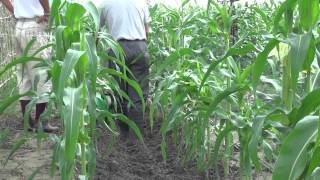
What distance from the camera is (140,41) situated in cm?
496

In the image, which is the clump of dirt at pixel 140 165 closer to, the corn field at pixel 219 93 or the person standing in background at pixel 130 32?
the corn field at pixel 219 93

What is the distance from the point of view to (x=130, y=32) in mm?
4863

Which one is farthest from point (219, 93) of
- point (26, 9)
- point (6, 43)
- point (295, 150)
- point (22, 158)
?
point (6, 43)

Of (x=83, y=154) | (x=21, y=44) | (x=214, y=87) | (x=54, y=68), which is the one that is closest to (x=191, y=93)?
(x=214, y=87)

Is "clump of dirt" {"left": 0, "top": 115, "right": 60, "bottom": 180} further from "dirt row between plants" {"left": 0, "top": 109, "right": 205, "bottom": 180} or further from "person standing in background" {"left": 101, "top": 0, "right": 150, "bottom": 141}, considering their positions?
"person standing in background" {"left": 101, "top": 0, "right": 150, "bottom": 141}

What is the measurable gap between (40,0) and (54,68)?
2452mm

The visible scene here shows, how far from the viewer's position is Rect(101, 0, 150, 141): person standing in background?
4.81m

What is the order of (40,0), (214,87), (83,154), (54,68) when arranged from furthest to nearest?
(40,0) → (214,87) → (83,154) → (54,68)

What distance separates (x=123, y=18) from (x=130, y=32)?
162mm

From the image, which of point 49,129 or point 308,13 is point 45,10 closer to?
point 49,129

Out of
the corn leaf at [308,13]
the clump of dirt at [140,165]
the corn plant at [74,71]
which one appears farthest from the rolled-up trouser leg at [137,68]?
the corn leaf at [308,13]

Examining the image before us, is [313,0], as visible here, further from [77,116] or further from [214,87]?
[214,87]

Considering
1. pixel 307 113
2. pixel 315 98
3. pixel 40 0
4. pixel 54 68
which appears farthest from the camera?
pixel 40 0

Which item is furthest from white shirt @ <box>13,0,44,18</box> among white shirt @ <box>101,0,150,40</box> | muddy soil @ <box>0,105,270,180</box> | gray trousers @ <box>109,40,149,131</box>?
muddy soil @ <box>0,105,270,180</box>
